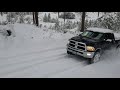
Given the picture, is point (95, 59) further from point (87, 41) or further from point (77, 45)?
point (77, 45)

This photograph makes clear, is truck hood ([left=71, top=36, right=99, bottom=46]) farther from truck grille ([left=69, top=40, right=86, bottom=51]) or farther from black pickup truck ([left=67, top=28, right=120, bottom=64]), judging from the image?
truck grille ([left=69, top=40, right=86, bottom=51])

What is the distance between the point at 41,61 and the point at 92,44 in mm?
3321

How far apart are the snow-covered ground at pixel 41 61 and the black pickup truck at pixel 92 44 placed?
56 centimetres

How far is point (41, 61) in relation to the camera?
896cm

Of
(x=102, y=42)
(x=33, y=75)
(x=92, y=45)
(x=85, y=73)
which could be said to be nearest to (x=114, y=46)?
(x=102, y=42)

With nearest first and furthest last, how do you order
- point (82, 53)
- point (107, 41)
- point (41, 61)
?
point (41, 61), point (82, 53), point (107, 41)

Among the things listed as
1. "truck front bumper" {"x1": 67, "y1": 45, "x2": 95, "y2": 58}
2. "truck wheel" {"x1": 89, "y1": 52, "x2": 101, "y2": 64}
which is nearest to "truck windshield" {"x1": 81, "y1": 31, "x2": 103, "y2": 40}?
"truck wheel" {"x1": 89, "y1": 52, "x2": 101, "y2": 64}

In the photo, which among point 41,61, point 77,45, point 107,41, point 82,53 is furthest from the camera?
point 107,41

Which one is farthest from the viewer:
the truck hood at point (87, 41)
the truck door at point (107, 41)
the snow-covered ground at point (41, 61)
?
the truck door at point (107, 41)

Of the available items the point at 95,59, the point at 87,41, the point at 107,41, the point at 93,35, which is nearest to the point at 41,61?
the point at 87,41

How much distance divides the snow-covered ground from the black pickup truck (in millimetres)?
555

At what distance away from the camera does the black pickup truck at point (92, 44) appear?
9.05 meters

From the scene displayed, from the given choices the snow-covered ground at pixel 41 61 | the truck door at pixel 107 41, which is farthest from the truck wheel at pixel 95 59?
the truck door at pixel 107 41

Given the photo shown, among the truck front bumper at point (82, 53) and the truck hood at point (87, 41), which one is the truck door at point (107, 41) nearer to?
the truck hood at point (87, 41)
